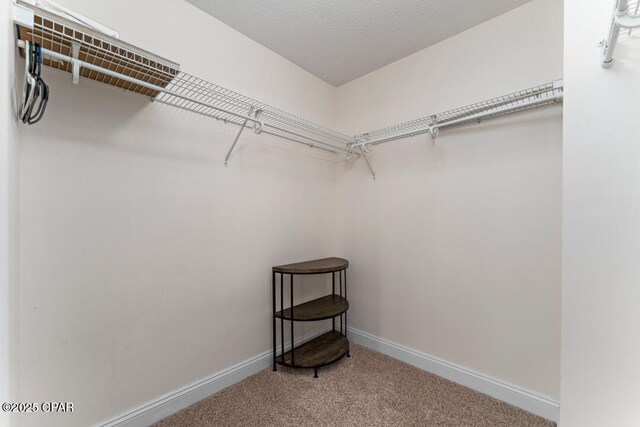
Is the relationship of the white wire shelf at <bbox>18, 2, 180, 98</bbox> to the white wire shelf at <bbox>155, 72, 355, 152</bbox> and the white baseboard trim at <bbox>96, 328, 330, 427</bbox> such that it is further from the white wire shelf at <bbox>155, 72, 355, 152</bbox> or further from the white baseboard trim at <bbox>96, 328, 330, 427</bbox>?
the white baseboard trim at <bbox>96, 328, 330, 427</bbox>

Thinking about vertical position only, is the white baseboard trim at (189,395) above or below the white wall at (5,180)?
below

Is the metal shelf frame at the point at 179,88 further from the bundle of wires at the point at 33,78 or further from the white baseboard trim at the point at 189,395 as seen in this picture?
the white baseboard trim at the point at 189,395

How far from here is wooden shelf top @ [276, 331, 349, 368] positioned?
191 centimetres

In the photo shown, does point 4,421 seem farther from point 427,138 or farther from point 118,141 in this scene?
point 427,138

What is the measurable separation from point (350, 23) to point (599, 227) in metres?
1.73

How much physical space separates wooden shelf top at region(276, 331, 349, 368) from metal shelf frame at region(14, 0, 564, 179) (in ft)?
4.80

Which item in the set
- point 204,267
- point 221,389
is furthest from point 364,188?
point 221,389

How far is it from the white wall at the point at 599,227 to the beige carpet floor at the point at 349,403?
0.70m

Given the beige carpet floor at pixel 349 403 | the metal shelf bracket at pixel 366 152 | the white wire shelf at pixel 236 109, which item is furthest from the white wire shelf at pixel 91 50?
the beige carpet floor at pixel 349 403

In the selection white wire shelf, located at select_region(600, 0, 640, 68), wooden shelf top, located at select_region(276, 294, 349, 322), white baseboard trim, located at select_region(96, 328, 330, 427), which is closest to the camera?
white wire shelf, located at select_region(600, 0, 640, 68)

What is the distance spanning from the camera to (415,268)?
2033 mm

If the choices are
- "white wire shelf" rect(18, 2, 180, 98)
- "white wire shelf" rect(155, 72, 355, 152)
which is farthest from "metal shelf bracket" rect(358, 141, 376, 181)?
"white wire shelf" rect(18, 2, 180, 98)

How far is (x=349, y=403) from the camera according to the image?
1591mm

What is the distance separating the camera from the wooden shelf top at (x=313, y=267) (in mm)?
1915
